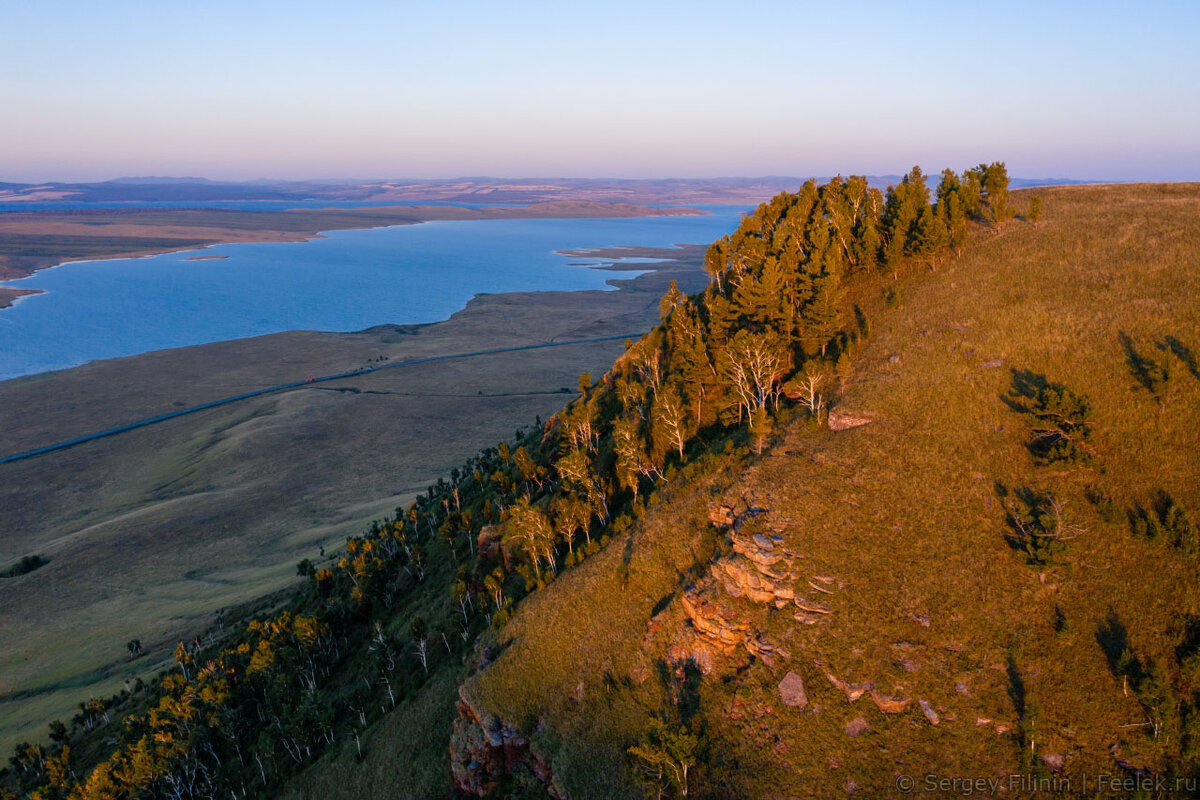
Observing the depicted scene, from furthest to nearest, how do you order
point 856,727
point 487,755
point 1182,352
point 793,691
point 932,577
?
point 1182,352
point 487,755
point 932,577
point 793,691
point 856,727

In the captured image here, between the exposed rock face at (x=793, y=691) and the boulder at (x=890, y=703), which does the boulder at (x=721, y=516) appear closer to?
the exposed rock face at (x=793, y=691)

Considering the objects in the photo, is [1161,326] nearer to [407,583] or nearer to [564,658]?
[564,658]

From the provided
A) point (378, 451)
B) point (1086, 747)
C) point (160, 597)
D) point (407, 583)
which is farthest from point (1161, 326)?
point (378, 451)

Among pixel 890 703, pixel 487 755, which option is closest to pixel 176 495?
pixel 487 755

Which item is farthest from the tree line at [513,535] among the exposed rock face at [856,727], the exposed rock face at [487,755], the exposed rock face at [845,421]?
the exposed rock face at [856,727]

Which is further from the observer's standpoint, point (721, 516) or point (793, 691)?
point (721, 516)

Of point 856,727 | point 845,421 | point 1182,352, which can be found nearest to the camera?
point 856,727

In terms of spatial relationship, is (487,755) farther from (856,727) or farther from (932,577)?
(932,577)
